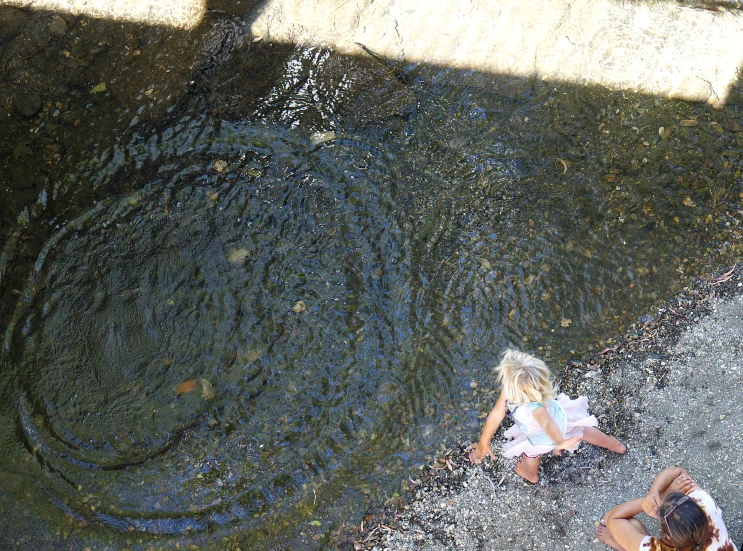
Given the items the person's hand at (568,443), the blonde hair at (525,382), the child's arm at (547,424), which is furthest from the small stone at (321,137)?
the person's hand at (568,443)

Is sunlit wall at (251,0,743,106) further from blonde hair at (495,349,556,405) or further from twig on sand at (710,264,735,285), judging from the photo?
blonde hair at (495,349,556,405)

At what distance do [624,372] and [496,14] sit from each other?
12.4 ft

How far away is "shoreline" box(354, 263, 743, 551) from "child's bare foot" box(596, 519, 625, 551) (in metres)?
0.07

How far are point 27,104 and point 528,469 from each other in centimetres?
584

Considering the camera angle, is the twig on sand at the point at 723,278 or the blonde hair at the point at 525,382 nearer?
the blonde hair at the point at 525,382

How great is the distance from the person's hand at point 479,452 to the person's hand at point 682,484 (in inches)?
46.1

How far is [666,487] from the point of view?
3.77 m

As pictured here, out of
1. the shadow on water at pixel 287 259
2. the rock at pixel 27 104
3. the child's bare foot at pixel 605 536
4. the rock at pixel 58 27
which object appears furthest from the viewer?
the rock at pixel 58 27

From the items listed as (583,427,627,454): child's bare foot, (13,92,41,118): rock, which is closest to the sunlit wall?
(13,92,41,118): rock

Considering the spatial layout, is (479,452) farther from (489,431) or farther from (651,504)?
(651,504)

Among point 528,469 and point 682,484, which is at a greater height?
point 682,484

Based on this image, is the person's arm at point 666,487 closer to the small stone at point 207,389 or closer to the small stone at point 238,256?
the small stone at point 207,389

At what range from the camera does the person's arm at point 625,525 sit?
3.71 metres

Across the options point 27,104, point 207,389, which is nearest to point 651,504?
point 207,389
